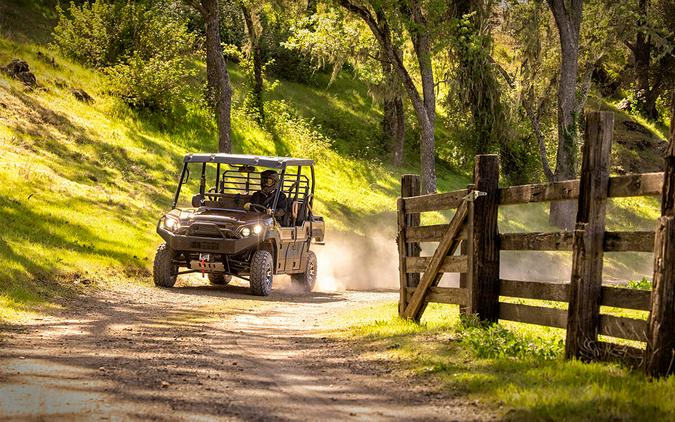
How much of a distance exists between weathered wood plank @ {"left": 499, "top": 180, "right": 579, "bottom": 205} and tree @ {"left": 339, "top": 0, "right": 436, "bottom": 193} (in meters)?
18.7

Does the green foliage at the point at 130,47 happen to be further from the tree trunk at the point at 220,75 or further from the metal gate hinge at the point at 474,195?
the metal gate hinge at the point at 474,195

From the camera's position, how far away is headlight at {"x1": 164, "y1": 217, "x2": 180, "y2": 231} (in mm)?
19344

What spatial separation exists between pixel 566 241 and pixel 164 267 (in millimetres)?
11487

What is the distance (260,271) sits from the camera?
19156 millimetres

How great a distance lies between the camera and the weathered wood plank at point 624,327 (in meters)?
8.28

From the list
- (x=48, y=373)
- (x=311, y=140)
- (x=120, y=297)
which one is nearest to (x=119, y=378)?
(x=48, y=373)

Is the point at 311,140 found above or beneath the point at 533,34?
beneath

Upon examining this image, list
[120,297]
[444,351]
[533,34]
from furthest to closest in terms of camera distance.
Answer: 1. [533,34]
2. [120,297]
3. [444,351]

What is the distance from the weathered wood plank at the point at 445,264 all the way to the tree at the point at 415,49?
16751mm

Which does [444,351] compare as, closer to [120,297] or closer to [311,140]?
[120,297]

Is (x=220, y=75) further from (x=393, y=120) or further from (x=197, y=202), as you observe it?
(x=393, y=120)

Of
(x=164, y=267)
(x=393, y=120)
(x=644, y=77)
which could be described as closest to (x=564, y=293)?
(x=164, y=267)

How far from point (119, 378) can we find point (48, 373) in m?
0.65

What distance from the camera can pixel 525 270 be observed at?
34.8m
